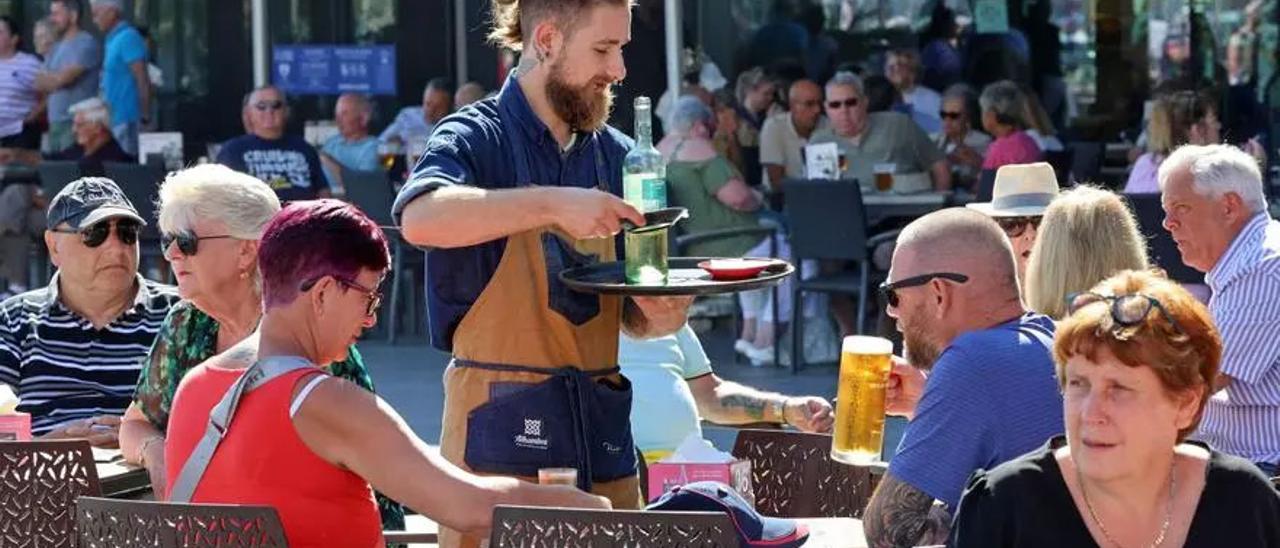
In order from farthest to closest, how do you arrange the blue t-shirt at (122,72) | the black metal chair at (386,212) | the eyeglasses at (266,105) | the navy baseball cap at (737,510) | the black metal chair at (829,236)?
the blue t-shirt at (122,72) < the eyeglasses at (266,105) < the black metal chair at (386,212) < the black metal chair at (829,236) < the navy baseball cap at (737,510)

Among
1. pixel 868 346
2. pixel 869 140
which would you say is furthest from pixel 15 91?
pixel 868 346

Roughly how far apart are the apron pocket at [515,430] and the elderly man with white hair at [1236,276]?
1.97 meters

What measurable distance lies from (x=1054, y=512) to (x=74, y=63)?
12212 millimetres

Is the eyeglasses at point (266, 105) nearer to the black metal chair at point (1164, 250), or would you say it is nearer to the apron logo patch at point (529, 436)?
the black metal chair at point (1164, 250)

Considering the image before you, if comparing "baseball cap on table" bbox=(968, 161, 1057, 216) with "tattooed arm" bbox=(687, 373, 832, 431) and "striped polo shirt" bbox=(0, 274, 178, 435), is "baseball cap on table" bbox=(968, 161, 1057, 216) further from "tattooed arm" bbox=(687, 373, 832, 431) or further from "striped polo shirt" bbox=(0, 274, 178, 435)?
"striped polo shirt" bbox=(0, 274, 178, 435)

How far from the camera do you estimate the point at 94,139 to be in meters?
13.6

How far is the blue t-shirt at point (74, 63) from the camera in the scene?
14.7 metres

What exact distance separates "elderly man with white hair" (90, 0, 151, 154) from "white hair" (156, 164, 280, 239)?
9691 millimetres

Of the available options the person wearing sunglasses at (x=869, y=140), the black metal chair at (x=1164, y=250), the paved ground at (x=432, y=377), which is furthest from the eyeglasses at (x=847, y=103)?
the black metal chair at (x=1164, y=250)

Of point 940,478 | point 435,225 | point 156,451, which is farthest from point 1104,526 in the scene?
point 156,451

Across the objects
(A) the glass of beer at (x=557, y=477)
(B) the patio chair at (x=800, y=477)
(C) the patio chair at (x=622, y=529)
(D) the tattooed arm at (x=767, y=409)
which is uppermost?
(A) the glass of beer at (x=557, y=477)

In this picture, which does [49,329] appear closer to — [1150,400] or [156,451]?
[156,451]

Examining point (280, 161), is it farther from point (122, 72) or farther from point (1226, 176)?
point (1226, 176)

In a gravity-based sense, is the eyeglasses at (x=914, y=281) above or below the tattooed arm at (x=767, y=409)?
above
